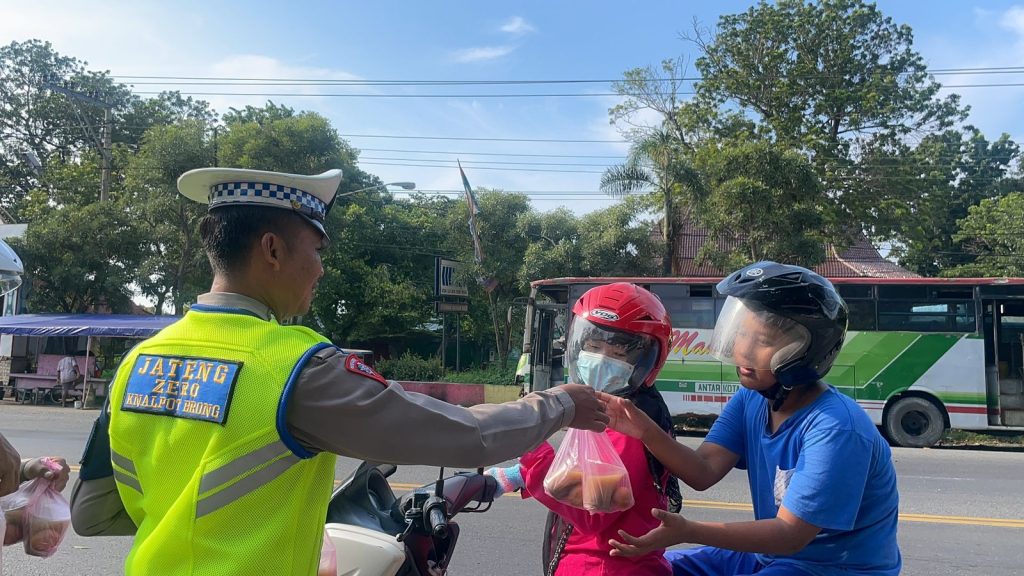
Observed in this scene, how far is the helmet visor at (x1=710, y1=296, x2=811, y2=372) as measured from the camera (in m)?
1.84

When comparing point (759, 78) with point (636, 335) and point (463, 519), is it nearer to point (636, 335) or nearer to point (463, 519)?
point (463, 519)

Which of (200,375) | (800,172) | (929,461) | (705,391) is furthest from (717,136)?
(200,375)

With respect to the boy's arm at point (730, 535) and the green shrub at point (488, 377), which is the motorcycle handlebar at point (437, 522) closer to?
the boy's arm at point (730, 535)

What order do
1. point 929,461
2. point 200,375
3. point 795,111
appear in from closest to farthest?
1. point 200,375
2. point 929,461
3. point 795,111

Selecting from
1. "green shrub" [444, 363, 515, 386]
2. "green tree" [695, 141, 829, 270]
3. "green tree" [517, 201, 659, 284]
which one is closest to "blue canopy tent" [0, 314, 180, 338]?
"green shrub" [444, 363, 515, 386]

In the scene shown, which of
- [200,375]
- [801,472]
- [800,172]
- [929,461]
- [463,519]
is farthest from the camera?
[800,172]

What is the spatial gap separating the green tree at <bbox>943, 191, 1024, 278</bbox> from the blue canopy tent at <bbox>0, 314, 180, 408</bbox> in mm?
27822

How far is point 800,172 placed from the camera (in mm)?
15867

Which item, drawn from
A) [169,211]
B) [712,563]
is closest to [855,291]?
[712,563]

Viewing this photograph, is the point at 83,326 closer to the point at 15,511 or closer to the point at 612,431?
the point at 15,511

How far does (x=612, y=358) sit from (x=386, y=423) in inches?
34.9

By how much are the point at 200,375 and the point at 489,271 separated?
19.0m

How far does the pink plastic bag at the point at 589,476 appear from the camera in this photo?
1.83m

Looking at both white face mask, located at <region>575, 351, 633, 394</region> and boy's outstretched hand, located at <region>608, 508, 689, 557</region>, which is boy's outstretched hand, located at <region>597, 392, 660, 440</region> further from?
boy's outstretched hand, located at <region>608, 508, 689, 557</region>
